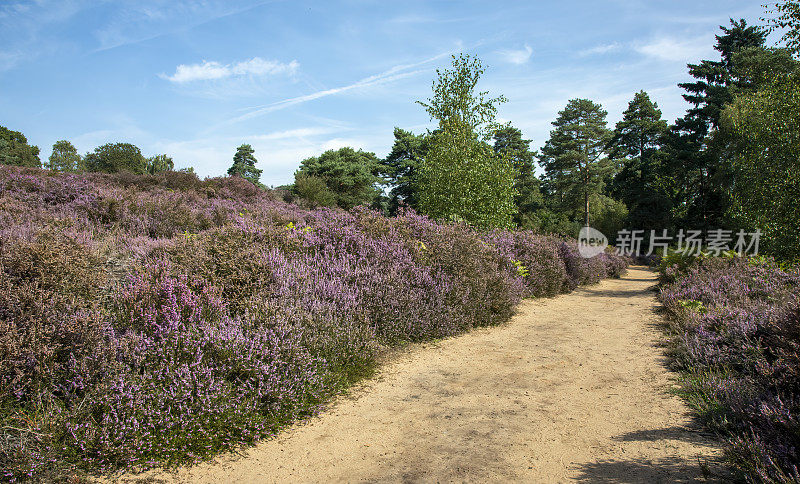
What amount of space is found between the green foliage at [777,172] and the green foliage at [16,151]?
4940cm

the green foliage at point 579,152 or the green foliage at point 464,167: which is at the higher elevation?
the green foliage at point 579,152

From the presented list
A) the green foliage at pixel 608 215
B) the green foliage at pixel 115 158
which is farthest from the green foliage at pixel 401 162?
the green foliage at pixel 115 158

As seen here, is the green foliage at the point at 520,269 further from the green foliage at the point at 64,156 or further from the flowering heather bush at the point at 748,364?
the green foliage at the point at 64,156

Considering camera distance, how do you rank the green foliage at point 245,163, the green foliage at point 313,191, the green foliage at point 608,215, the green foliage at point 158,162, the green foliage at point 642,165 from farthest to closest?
the green foliage at point 245,163, the green foliage at point 158,162, the green foliage at point 608,215, the green foliage at point 642,165, the green foliage at point 313,191

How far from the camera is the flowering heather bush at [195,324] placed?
9.41 ft

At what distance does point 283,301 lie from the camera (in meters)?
4.40

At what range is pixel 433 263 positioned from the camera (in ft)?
21.9

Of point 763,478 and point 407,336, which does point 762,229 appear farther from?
point 763,478

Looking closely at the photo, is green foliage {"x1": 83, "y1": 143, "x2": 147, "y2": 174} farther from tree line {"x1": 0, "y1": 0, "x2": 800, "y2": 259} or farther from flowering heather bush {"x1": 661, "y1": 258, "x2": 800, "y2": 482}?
flowering heather bush {"x1": 661, "y1": 258, "x2": 800, "y2": 482}

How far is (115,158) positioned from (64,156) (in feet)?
88.2

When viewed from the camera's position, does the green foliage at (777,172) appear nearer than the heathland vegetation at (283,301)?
No

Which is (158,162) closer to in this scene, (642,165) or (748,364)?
(642,165)

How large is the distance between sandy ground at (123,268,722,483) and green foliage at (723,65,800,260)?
873cm

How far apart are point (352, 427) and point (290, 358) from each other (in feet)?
2.68
